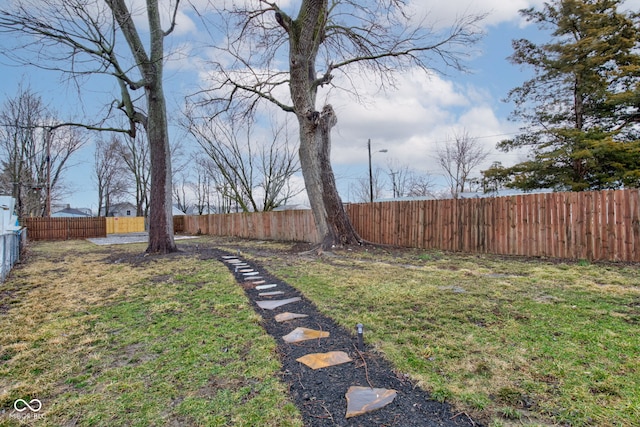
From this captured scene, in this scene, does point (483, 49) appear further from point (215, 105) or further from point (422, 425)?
point (422, 425)

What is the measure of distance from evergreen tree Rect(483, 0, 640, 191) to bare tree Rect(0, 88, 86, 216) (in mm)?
22948

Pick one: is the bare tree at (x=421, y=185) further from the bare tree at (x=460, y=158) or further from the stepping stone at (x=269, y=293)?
the stepping stone at (x=269, y=293)

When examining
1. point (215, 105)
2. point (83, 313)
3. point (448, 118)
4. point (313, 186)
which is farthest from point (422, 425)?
point (448, 118)

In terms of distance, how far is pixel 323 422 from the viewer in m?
1.42

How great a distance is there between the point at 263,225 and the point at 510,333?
12.1m

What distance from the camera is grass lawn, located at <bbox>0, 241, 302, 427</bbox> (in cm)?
152

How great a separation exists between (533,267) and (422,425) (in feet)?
15.8

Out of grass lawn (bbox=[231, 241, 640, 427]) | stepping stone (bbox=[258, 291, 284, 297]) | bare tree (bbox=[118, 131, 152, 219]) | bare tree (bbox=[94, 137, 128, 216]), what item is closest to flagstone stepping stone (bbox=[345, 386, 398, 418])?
grass lawn (bbox=[231, 241, 640, 427])

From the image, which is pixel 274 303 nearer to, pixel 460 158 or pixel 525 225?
pixel 525 225

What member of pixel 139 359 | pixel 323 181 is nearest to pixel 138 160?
pixel 323 181

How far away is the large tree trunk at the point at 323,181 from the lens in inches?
316

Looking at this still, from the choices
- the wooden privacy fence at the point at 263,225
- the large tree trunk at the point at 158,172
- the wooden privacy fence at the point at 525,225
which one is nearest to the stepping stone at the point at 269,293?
the large tree trunk at the point at 158,172

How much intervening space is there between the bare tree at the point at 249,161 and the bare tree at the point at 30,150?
852 cm

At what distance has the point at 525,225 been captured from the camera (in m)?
6.52
